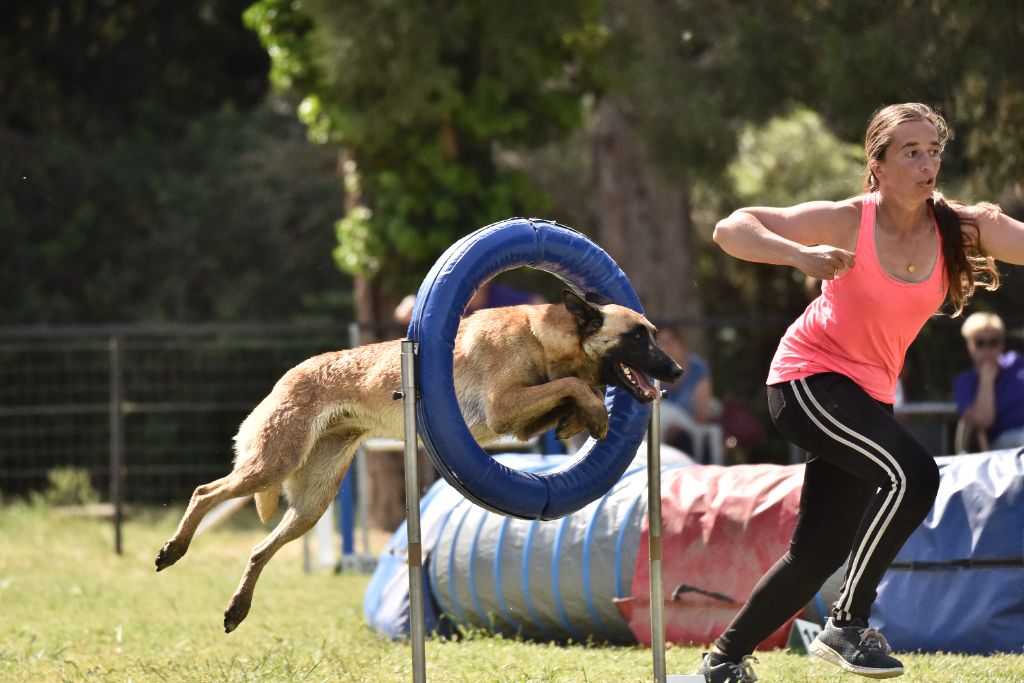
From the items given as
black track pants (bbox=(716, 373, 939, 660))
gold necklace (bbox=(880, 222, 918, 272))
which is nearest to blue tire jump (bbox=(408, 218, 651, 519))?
black track pants (bbox=(716, 373, 939, 660))

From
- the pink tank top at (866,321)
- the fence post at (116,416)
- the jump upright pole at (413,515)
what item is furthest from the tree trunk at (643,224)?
the jump upright pole at (413,515)

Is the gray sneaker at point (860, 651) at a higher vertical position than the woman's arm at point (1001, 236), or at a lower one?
lower

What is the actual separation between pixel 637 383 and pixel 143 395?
35.3 feet

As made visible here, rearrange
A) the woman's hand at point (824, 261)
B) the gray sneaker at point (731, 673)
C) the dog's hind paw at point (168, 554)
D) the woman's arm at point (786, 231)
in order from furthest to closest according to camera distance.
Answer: the dog's hind paw at point (168, 554) → the gray sneaker at point (731, 673) → the woman's arm at point (786, 231) → the woman's hand at point (824, 261)

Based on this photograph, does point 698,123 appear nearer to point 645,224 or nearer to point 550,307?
point 645,224

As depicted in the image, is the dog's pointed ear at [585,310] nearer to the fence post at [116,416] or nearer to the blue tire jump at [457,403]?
the blue tire jump at [457,403]

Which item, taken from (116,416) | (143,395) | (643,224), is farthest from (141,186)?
(643,224)

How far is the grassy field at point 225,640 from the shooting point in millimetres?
5168

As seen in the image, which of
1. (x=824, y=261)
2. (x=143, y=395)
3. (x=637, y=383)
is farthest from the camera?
(x=143, y=395)

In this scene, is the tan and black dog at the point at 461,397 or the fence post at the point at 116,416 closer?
the tan and black dog at the point at 461,397

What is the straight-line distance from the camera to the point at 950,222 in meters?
4.12

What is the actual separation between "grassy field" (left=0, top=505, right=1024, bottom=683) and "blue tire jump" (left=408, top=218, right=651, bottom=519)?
2.79 feet

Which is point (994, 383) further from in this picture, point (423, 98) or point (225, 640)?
point (225, 640)

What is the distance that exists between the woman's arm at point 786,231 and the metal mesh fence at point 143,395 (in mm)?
9455
